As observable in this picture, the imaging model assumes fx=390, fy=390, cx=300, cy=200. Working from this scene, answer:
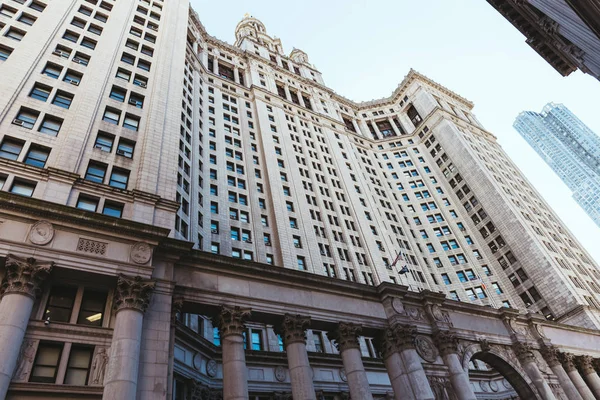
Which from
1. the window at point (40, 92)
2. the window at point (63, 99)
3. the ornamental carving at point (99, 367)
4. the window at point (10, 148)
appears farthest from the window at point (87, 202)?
the window at point (40, 92)

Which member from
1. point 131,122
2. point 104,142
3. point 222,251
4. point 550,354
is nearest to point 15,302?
point 104,142

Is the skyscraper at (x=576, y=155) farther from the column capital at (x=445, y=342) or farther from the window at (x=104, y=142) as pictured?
the window at (x=104, y=142)

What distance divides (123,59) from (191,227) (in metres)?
18.5

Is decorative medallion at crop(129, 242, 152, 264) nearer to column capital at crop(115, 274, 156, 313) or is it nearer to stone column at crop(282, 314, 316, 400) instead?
column capital at crop(115, 274, 156, 313)

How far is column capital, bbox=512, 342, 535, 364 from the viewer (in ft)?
117

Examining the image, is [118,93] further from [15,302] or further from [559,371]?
[559,371]

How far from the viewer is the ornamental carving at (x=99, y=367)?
60.2 ft

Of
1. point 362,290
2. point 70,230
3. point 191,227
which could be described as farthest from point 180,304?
point 191,227

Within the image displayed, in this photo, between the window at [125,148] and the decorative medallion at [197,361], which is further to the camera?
the decorative medallion at [197,361]

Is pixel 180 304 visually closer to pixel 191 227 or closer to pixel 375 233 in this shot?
pixel 191 227

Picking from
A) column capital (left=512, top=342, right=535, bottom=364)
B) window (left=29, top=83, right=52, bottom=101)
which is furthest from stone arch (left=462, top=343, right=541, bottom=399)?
window (left=29, top=83, right=52, bottom=101)

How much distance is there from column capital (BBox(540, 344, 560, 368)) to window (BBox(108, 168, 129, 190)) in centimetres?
4037

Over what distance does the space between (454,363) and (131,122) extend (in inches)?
1294

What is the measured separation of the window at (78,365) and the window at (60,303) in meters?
1.86
